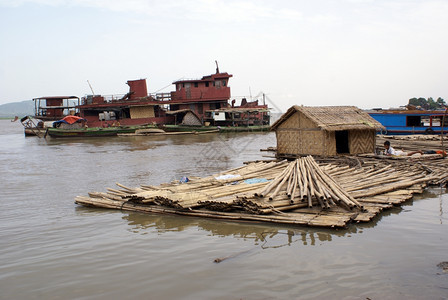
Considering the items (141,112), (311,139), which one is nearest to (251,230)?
(311,139)

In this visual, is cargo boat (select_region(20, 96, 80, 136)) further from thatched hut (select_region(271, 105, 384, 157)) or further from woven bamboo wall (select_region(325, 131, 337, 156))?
woven bamboo wall (select_region(325, 131, 337, 156))

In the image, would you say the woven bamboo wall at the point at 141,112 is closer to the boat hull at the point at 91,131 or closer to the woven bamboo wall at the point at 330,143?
the boat hull at the point at 91,131

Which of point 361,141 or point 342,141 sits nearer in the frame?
point 361,141

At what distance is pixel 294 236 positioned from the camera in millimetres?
7109

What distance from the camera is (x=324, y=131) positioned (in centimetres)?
1394

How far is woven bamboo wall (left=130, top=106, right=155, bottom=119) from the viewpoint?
136 ft

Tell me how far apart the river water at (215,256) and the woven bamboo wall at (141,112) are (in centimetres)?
3147

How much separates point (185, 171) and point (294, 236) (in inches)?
407

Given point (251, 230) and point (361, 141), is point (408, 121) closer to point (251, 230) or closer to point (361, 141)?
point (361, 141)

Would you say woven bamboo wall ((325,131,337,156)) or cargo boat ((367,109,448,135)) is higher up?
cargo boat ((367,109,448,135))

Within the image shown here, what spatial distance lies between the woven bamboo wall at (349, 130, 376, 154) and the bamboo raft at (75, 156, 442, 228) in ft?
10.2

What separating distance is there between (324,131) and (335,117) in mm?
845

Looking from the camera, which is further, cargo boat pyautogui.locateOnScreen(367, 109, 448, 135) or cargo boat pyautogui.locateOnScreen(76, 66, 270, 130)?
cargo boat pyautogui.locateOnScreen(76, 66, 270, 130)

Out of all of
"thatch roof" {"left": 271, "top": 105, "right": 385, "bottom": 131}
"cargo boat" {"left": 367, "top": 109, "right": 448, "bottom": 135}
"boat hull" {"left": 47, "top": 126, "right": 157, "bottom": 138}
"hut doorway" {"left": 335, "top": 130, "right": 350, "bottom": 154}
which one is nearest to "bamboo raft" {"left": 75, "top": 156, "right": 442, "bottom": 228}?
"thatch roof" {"left": 271, "top": 105, "right": 385, "bottom": 131}
